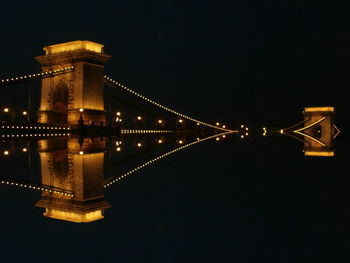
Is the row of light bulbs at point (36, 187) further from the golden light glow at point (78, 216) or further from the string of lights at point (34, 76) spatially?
the string of lights at point (34, 76)

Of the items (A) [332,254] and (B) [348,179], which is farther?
(B) [348,179]

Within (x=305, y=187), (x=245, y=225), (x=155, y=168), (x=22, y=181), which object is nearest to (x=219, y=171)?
(x=155, y=168)

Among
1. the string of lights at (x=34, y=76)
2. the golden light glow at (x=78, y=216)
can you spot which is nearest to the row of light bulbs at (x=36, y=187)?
the golden light glow at (x=78, y=216)

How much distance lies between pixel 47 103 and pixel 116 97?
4780 millimetres

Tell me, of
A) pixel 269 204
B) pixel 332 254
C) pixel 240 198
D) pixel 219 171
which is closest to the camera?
pixel 332 254

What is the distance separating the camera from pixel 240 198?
180 inches

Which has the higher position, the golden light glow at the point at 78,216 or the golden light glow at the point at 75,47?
the golden light glow at the point at 75,47

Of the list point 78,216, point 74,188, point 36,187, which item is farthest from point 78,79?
point 78,216

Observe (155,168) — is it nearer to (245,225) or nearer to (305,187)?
(305,187)

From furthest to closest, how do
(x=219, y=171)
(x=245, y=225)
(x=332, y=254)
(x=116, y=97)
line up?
(x=116, y=97) → (x=219, y=171) → (x=245, y=225) → (x=332, y=254)

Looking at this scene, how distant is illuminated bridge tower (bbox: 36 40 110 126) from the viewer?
2405 centimetres

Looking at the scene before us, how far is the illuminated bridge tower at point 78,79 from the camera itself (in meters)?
24.0

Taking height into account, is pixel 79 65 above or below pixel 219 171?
above

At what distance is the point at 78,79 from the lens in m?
24.3
